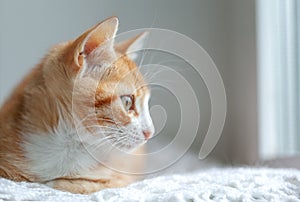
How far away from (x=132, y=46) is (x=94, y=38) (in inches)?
3.7

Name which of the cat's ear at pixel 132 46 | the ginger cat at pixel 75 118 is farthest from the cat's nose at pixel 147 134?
the cat's ear at pixel 132 46

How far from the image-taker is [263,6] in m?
1.12

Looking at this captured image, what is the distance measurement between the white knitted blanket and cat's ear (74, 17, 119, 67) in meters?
0.16

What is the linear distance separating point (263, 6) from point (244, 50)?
13 cm

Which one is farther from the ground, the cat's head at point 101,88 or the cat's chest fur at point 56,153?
the cat's head at point 101,88

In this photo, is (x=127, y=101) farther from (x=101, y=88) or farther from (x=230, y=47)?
(x=230, y=47)

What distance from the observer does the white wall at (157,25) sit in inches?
29.7

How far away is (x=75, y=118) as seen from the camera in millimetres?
658

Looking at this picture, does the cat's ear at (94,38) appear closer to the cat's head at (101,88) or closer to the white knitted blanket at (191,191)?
the cat's head at (101,88)

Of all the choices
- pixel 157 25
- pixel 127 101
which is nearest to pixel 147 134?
pixel 127 101

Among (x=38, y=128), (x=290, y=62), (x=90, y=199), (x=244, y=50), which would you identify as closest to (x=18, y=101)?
(x=38, y=128)

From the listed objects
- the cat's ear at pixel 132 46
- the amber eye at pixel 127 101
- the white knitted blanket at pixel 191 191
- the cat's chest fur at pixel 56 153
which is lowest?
the white knitted blanket at pixel 191 191

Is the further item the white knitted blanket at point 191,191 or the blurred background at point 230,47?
the blurred background at point 230,47

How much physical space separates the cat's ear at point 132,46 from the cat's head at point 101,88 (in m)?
0.02
